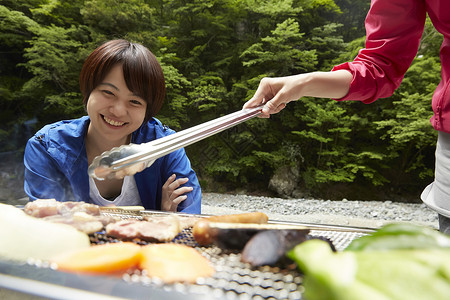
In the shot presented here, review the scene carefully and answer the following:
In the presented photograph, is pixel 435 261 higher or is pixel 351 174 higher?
pixel 435 261

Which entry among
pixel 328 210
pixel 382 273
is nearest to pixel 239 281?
pixel 382 273

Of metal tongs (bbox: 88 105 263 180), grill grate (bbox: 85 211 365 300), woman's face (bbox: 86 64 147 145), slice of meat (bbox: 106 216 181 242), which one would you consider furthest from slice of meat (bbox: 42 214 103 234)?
woman's face (bbox: 86 64 147 145)

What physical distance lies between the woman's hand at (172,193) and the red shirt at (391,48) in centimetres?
112

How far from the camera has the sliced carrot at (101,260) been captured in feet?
1.61

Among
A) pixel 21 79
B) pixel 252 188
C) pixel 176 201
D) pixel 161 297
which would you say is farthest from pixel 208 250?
pixel 21 79

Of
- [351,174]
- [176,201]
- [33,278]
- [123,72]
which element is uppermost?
[123,72]

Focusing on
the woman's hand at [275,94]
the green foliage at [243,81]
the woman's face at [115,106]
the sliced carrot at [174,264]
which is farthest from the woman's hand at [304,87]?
the green foliage at [243,81]

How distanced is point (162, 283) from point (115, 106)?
1500mm

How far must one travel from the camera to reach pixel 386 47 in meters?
1.36

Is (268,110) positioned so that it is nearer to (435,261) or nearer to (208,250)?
(208,250)

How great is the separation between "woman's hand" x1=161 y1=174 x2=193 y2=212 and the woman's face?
0.46 meters

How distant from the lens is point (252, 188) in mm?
10531

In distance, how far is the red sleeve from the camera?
1.29m

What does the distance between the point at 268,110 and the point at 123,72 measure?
962 millimetres
